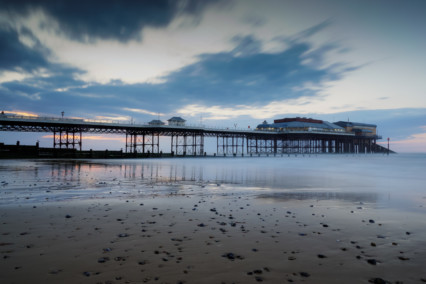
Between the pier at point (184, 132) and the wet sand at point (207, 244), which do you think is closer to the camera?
the wet sand at point (207, 244)

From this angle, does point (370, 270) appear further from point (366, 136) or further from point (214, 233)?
point (366, 136)

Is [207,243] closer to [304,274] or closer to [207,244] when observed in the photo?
[207,244]

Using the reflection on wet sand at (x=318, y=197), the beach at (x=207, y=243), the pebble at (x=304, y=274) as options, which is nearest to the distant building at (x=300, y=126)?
the reflection on wet sand at (x=318, y=197)

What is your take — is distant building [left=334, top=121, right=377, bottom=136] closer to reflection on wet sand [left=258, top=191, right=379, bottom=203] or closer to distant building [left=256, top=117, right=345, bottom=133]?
distant building [left=256, top=117, right=345, bottom=133]

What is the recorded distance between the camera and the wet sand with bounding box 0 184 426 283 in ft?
13.9

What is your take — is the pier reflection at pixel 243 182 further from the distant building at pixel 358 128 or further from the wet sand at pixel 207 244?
the distant building at pixel 358 128

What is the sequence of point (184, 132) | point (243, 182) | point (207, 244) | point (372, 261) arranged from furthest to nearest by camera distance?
point (184, 132)
point (243, 182)
point (207, 244)
point (372, 261)

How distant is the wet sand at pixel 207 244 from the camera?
4234 millimetres

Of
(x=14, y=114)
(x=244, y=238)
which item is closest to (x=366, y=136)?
(x=14, y=114)

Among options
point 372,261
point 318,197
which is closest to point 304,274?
point 372,261

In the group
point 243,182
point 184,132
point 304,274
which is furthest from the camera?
point 184,132

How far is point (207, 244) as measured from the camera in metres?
5.64

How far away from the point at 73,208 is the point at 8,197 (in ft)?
12.3

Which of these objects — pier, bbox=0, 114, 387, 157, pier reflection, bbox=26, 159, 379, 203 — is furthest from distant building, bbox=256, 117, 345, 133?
pier reflection, bbox=26, 159, 379, 203
